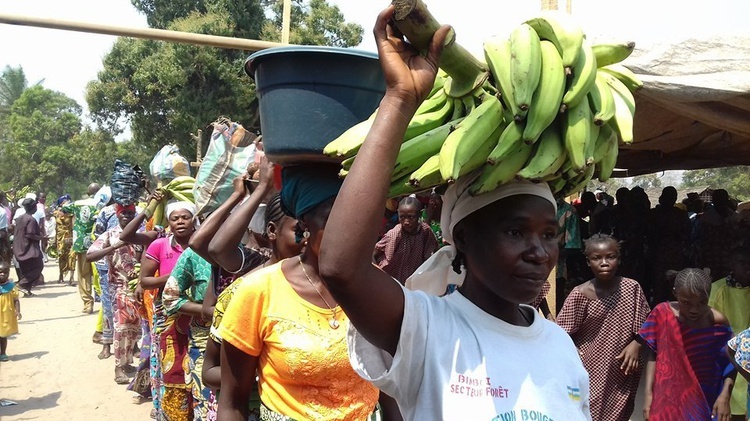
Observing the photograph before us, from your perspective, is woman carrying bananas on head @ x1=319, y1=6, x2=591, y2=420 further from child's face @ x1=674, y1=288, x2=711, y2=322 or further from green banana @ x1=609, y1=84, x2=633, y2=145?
child's face @ x1=674, y1=288, x2=711, y2=322

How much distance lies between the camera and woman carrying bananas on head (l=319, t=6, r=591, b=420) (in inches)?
47.5

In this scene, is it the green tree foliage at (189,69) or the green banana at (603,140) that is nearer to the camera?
the green banana at (603,140)

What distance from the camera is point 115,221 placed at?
7867 millimetres

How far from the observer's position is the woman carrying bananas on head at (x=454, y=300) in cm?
121

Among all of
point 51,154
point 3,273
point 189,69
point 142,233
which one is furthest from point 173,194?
point 51,154

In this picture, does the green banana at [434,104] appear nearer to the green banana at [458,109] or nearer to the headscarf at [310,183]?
the green banana at [458,109]

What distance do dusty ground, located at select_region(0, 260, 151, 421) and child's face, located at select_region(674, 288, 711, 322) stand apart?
4586mm

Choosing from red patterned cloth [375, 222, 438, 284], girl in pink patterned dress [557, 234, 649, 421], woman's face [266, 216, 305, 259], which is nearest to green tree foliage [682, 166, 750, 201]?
red patterned cloth [375, 222, 438, 284]

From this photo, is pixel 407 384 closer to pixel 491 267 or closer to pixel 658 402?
pixel 491 267

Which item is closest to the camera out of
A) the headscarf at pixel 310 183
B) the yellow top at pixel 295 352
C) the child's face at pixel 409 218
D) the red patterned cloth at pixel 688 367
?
the headscarf at pixel 310 183

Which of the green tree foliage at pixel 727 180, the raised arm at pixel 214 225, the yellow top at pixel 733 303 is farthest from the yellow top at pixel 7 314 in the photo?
the green tree foliage at pixel 727 180

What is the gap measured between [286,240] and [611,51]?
61.5 inches

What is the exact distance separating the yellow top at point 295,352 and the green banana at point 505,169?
0.95 metres

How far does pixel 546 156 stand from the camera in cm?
135
